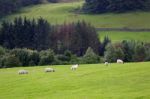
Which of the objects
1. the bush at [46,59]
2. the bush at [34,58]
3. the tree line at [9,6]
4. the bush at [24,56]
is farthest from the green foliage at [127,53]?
the tree line at [9,6]

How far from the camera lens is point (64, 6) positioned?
19488 cm

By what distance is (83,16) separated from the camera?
576 feet

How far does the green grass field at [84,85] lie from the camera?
38.2m

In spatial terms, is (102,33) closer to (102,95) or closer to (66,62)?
(66,62)

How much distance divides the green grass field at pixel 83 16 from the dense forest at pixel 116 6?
14.0ft

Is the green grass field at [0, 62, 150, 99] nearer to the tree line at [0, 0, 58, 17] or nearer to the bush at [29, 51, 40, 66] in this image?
the bush at [29, 51, 40, 66]

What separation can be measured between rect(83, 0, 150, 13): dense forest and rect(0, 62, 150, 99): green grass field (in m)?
128

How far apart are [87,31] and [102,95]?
96.2 m

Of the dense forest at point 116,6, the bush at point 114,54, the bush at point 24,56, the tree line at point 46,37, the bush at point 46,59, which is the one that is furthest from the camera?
the dense forest at point 116,6

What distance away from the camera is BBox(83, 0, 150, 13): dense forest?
180375 millimetres

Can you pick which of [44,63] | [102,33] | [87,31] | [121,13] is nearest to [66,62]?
[44,63]

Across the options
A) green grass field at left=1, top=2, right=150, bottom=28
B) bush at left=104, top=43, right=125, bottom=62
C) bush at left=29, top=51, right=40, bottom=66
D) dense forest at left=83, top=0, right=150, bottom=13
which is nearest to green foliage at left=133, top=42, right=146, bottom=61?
bush at left=104, top=43, right=125, bottom=62

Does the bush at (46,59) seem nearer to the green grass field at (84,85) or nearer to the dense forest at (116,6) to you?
the green grass field at (84,85)

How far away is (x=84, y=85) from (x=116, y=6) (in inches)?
5534
